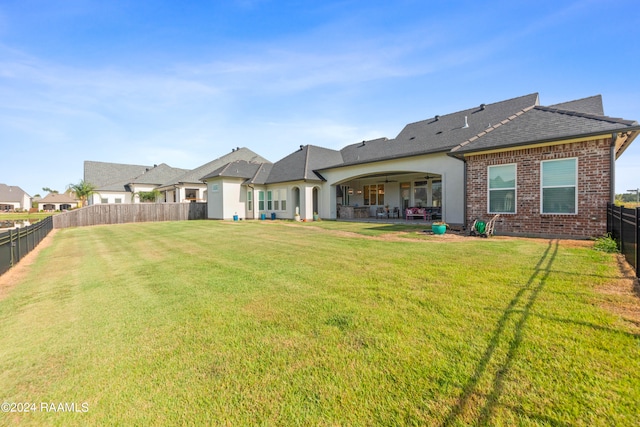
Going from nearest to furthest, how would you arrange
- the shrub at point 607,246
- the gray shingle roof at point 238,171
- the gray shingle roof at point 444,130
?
the shrub at point 607,246 < the gray shingle roof at point 444,130 < the gray shingle roof at point 238,171

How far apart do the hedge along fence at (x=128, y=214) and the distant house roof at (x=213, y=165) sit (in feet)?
14.1

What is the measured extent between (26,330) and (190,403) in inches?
135

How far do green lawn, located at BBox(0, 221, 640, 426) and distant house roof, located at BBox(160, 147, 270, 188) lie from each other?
88.0 ft

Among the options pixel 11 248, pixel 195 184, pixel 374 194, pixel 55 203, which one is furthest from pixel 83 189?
pixel 55 203

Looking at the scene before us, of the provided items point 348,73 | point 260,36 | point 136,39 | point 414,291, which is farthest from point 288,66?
point 414,291

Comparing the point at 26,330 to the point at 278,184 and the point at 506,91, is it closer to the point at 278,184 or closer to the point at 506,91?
the point at 278,184

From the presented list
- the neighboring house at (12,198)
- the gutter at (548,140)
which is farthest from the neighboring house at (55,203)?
the gutter at (548,140)

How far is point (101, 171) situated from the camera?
37.9 meters

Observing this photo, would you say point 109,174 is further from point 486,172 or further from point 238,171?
point 486,172

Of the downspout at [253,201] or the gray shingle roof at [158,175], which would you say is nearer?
the downspout at [253,201]

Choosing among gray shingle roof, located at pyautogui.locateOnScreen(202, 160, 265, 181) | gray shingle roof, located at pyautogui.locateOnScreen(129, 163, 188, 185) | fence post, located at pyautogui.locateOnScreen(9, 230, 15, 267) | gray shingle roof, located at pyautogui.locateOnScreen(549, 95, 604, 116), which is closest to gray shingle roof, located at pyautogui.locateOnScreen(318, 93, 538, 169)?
gray shingle roof, located at pyautogui.locateOnScreen(549, 95, 604, 116)

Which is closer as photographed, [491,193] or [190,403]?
[190,403]

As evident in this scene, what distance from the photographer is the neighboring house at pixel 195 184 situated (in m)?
30.0

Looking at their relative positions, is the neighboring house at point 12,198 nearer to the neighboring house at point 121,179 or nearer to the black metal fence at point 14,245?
the neighboring house at point 121,179
